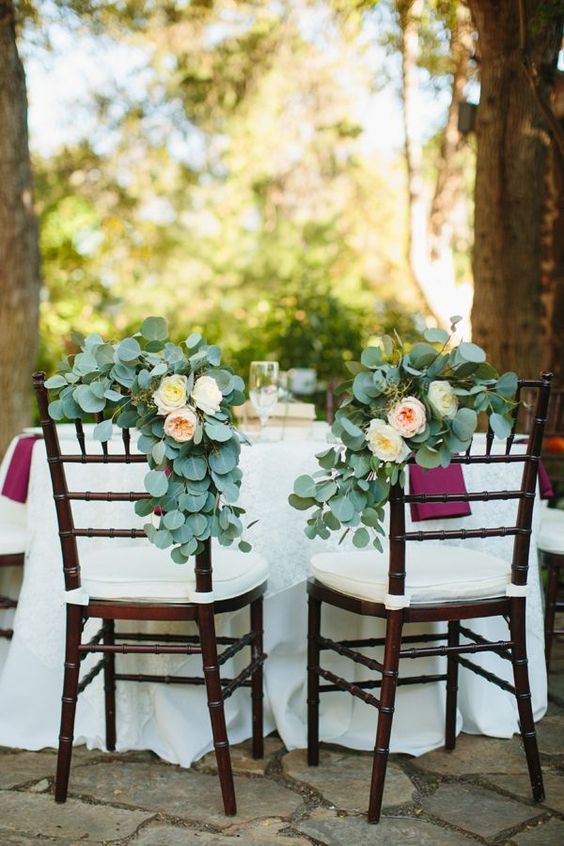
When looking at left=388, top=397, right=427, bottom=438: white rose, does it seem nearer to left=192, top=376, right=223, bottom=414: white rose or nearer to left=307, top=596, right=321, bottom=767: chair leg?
left=192, top=376, right=223, bottom=414: white rose

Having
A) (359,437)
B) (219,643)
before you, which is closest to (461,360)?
(359,437)

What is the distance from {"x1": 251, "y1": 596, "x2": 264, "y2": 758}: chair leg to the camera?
2.64m

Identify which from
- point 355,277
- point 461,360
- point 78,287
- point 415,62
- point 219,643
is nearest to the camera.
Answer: point 461,360

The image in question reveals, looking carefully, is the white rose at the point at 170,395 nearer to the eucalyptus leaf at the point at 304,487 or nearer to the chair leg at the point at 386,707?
the eucalyptus leaf at the point at 304,487

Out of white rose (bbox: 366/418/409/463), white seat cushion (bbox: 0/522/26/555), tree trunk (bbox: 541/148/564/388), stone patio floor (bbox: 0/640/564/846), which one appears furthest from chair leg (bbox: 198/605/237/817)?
tree trunk (bbox: 541/148/564/388)

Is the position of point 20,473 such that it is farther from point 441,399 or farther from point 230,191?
point 230,191

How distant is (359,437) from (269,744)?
116 centimetres

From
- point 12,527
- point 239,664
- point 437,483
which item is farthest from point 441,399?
point 12,527

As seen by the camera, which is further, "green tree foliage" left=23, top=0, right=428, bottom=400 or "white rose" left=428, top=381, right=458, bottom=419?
"green tree foliage" left=23, top=0, right=428, bottom=400

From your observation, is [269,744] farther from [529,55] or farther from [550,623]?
[529,55]

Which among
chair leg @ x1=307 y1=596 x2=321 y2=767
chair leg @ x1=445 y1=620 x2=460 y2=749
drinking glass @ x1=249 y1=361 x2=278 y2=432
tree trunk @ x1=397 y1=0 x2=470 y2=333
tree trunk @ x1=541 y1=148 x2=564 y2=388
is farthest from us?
tree trunk @ x1=397 y1=0 x2=470 y2=333

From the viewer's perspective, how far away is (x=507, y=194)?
461cm

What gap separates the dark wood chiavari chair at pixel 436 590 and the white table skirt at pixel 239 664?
0.26 meters

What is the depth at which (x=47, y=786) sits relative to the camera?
98.1 inches
